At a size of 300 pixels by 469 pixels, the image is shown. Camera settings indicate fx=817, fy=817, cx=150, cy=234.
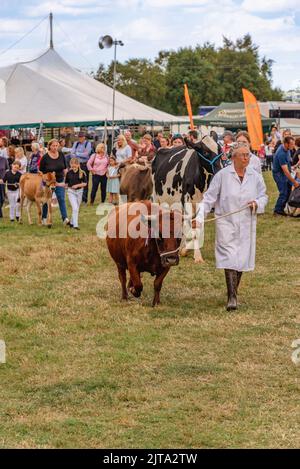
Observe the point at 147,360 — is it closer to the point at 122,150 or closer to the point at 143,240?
the point at 143,240

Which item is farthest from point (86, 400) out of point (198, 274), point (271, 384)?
point (198, 274)

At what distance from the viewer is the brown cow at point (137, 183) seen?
15.3 meters

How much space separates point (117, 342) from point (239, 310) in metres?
1.93

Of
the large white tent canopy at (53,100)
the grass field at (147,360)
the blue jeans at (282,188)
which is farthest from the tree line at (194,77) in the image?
the grass field at (147,360)

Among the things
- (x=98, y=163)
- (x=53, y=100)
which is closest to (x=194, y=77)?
(x=53, y=100)

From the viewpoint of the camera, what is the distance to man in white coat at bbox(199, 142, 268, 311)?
9.19 meters

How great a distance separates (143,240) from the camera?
912 cm

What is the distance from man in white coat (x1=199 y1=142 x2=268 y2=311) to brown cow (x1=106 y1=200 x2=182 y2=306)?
0.55m

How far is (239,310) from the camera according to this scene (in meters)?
9.38

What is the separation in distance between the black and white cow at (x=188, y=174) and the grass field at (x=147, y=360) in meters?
1.10

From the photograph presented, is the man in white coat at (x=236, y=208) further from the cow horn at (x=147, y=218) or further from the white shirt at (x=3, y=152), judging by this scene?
the white shirt at (x=3, y=152)

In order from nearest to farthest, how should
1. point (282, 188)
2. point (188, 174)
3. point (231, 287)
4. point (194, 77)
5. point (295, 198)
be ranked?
point (231, 287)
point (188, 174)
point (295, 198)
point (282, 188)
point (194, 77)

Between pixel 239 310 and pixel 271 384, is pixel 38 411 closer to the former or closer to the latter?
pixel 271 384

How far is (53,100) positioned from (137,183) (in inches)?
628
